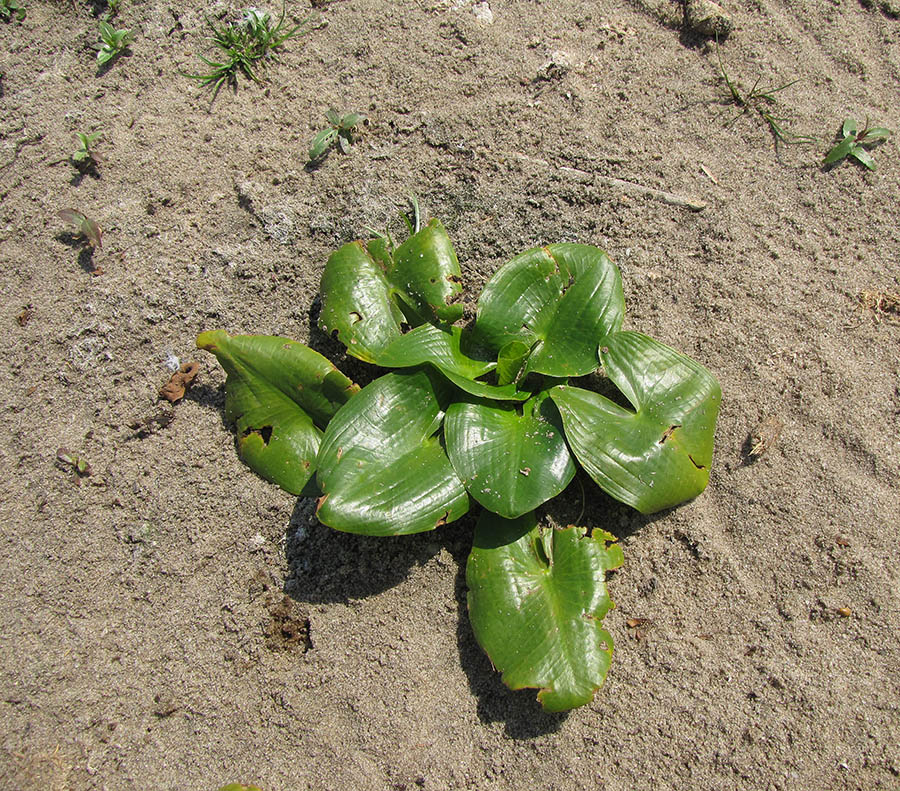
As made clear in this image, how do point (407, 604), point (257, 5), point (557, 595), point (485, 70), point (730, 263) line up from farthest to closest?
point (257, 5) < point (485, 70) < point (730, 263) < point (407, 604) < point (557, 595)

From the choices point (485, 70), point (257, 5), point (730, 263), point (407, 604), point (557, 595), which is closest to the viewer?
point (557, 595)

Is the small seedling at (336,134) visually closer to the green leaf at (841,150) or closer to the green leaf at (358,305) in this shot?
the green leaf at (358,305)

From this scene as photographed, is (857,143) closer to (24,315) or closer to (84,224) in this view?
(84,224)

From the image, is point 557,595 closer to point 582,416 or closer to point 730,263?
point 582,416

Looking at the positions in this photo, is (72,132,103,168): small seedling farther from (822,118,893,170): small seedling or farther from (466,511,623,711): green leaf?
(822,118,893,170): small seedling

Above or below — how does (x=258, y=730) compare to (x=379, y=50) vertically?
below

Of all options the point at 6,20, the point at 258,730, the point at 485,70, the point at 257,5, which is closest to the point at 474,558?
the point at 258,730
